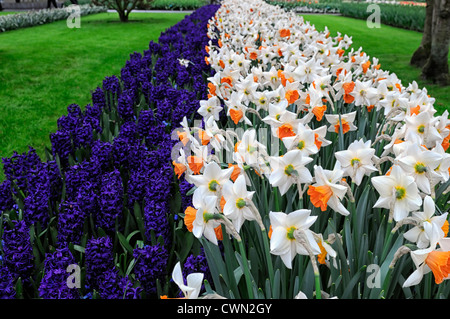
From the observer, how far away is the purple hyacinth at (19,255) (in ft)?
4.86

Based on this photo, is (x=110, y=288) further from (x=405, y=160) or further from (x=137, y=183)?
(x=405, y=160)

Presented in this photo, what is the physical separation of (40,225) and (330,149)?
4.66 ft

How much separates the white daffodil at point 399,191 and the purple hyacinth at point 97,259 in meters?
0.89

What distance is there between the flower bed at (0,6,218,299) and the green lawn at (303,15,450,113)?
4880 millimetres

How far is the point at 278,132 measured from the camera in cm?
173

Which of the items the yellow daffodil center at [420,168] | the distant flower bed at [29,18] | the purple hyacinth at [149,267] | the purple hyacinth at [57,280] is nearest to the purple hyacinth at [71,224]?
the purple hyacinth at [57,280]

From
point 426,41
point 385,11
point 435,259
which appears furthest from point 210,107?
point 385,11

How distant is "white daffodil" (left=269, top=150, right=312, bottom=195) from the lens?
50.2 inches

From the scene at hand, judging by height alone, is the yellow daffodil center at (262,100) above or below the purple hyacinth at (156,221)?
above

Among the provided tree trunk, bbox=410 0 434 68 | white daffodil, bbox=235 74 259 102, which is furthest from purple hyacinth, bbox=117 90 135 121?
tree trunk, bbox=410 0 434 68

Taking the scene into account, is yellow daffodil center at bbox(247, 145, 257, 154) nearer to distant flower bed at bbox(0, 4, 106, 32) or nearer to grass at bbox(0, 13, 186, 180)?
grass at bbox(0, 13, 186, 180)

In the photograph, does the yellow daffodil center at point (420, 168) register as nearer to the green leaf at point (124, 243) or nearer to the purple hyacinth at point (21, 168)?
the green leaf at point (124, 243)

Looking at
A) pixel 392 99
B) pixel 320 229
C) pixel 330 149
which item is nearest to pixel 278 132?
pixel 320 229

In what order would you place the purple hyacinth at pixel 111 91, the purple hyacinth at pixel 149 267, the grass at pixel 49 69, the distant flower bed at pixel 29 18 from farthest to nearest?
1. the distant flower bed at pixel 29 18
2. the grass at pixel 49 69
3. the purple hyacinth at pixel 111 91
4. the purple hyacinth at pixel 149 267
